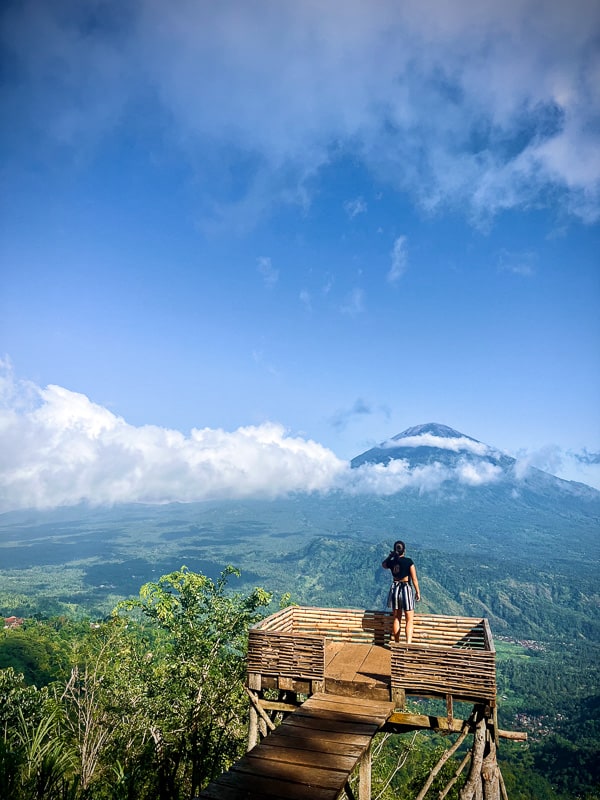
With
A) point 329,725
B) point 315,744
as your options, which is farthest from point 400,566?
point 315,744

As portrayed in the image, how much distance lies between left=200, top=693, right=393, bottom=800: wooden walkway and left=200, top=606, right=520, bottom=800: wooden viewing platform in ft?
0.03

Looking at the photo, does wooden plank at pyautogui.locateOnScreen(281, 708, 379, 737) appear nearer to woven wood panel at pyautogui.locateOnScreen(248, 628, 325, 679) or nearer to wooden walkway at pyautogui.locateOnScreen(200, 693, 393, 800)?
wooden walkway at pyautogui.locateOnScreen(200, 693, 393, 800)

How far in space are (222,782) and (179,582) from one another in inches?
470

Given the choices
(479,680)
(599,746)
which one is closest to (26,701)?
(479,680)

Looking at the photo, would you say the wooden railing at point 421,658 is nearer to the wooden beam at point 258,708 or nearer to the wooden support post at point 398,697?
the wooden support post at point 398,697

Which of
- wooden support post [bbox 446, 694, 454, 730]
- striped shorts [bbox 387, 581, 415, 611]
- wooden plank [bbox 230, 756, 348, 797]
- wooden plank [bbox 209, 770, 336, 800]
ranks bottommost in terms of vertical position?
wooden support post [bbox 446, 694, 454, 730]

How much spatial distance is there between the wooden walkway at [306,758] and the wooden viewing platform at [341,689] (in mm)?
10

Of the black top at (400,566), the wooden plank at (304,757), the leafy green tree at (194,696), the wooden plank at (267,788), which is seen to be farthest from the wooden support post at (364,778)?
the leafy green tree at (194,696)

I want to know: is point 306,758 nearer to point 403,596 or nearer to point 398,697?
point 398,697

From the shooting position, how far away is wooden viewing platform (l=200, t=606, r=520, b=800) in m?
4.72

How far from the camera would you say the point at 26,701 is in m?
18.0

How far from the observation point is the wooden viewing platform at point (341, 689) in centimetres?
472

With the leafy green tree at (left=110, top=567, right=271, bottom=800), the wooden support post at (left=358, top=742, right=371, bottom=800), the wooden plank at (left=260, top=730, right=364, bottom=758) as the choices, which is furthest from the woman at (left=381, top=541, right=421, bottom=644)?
the leafy green tree at (left=110, top=567, right=271, bottom=800)

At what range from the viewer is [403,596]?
9.33m
